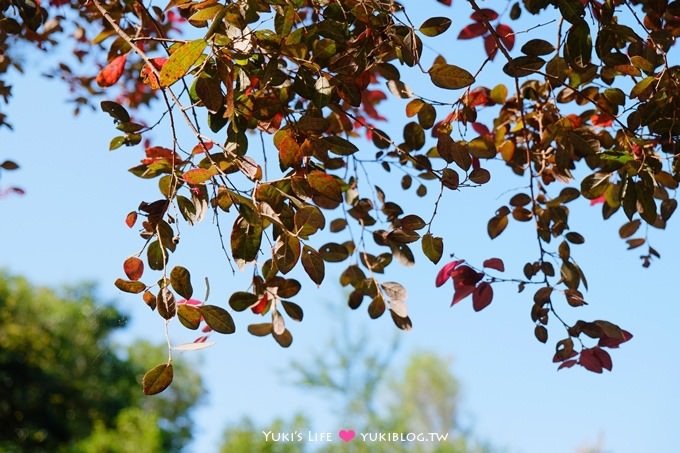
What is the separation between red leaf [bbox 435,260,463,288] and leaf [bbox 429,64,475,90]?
0.35 metres

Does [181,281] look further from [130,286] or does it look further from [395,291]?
[395,291]

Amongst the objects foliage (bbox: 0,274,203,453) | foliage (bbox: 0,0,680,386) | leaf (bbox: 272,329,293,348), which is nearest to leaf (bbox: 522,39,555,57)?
foliage (bbox: 0,0,680,386)

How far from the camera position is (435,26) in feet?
3.38

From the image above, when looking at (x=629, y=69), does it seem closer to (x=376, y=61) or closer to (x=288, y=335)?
(x=376, y=61)

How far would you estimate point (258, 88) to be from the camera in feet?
3.57

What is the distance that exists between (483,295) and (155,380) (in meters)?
0.56

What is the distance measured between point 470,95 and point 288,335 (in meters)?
0.55

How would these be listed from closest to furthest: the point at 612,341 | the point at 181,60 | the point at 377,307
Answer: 1. the point at 181,60
2. the point at 612,341
3. the point at 377,307

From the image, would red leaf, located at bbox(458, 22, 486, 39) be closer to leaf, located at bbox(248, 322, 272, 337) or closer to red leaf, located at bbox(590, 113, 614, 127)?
red leaf, located at bbox(590, 113, 614, 127)

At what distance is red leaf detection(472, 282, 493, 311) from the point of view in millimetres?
1233

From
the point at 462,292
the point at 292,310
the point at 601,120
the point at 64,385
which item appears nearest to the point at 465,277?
the point at 462,292

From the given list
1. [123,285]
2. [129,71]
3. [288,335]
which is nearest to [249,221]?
[123,285]

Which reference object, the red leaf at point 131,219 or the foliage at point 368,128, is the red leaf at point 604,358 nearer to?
the foliage at point 368,128

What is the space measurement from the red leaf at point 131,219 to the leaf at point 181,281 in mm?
103
